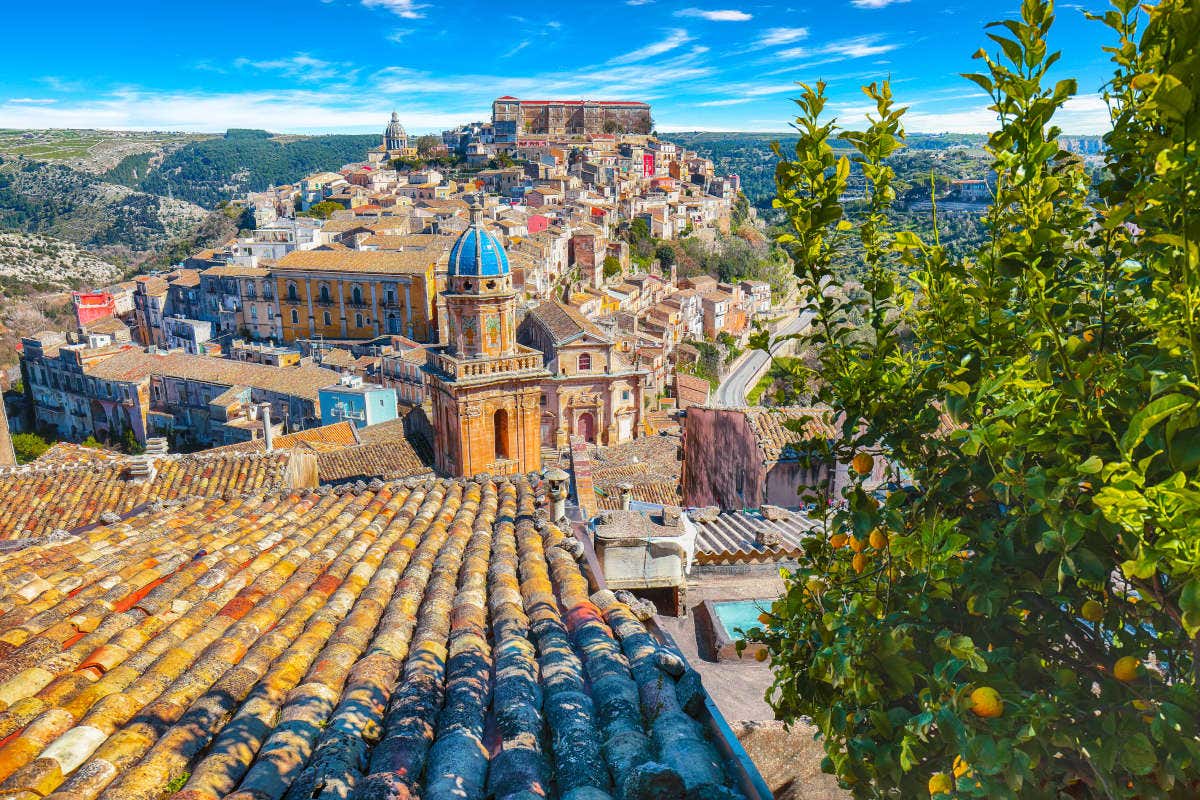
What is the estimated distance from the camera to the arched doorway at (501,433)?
21.1 meters

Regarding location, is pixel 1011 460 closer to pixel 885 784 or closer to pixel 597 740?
pixel 885 784

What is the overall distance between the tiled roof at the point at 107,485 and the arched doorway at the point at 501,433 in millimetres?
6762

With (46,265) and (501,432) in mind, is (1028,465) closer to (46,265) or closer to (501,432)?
(501,432)

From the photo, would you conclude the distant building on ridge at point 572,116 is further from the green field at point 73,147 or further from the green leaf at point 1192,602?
the green leaf at point 1192,602

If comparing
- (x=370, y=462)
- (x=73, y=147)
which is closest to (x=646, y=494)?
(x=370, y=462)

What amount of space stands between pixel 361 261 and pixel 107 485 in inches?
1488

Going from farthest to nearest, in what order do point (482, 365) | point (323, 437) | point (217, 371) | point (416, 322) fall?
point (416, 322) < point (217, 371) < point (323, 437) < point (482, 365)

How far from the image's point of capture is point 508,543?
6426 millimetres

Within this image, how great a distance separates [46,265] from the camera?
306ft

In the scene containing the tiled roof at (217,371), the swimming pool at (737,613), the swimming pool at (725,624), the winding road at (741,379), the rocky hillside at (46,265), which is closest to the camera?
the swimming pool at (725,624)

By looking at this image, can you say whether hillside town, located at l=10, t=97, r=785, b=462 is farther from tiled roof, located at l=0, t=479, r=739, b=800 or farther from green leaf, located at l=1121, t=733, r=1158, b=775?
green leaf, located at l=1121, t=733, r=1158, b=775

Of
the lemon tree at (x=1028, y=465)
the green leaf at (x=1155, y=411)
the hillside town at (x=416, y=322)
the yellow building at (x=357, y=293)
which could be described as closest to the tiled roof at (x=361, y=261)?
the yellow building at (x=357, y=293)

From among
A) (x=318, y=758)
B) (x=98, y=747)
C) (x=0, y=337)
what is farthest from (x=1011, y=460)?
(x=0, y=337)

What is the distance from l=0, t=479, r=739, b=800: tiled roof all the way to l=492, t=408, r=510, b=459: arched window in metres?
14.9
